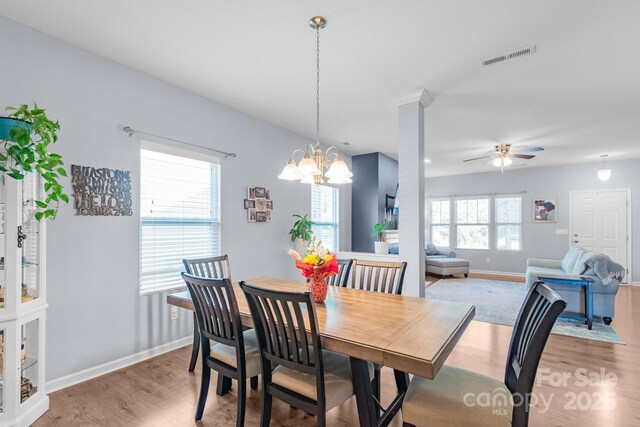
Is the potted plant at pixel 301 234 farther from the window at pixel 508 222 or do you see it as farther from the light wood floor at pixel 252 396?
the window at pixel 508 222

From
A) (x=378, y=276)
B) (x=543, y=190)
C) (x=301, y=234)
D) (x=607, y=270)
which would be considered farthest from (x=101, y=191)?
(x=543, y=190)

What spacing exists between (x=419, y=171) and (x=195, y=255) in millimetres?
2572

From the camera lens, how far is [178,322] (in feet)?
10.8

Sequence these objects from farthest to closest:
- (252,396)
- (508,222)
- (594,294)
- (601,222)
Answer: (508,222)
(601,222)
(594,294)
(252,396)

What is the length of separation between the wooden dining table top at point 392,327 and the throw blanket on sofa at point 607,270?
3.16 m

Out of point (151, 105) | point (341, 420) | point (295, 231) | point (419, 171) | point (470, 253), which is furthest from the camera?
point (470, 253)

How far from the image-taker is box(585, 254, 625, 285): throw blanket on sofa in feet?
12.6

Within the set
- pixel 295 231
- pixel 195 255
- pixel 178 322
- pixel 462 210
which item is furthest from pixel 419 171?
pixel 462 210

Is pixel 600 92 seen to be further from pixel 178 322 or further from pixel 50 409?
pixel 50 409

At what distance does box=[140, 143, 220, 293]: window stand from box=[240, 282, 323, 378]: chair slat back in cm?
187

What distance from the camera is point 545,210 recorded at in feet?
24.1

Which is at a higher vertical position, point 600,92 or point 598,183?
point 600,92

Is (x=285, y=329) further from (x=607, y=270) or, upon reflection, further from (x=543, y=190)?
(x=543, y=190)

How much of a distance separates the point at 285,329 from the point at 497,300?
16.1ft
